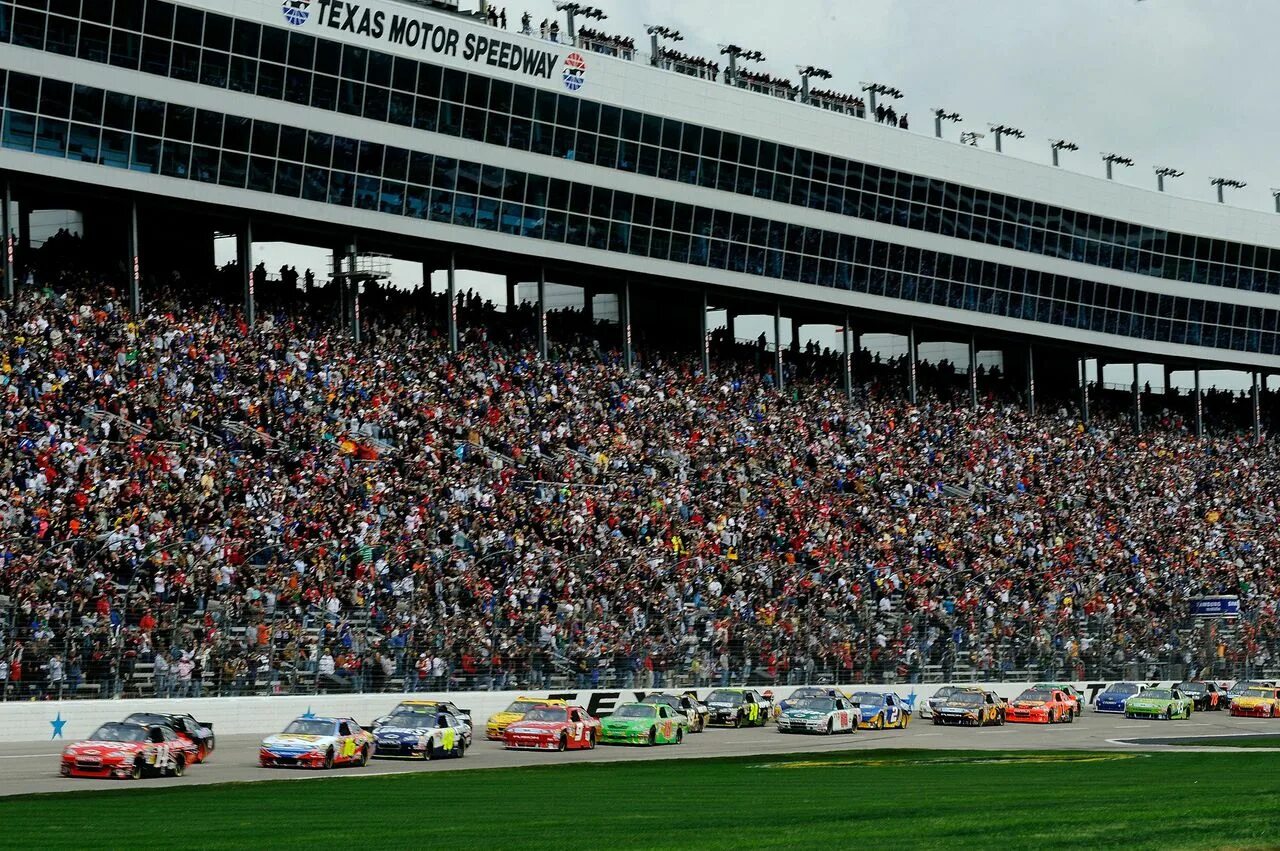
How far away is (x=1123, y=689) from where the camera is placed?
220ft

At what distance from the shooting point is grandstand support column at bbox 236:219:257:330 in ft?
197

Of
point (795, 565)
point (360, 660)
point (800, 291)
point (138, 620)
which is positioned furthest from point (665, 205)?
point (138, 620)

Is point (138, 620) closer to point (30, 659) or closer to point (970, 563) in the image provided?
point (30, 659)

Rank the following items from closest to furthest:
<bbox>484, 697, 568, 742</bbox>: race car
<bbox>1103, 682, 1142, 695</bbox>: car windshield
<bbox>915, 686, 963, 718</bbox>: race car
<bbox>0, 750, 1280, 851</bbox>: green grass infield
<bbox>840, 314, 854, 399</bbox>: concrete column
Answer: <bbox>0, 750, 1280, 851</bbox>: green grass infield, <bbox>484, 697, 568, 742</bbox>: race car, <bbox>915, 686, 963, 718</bbox>: race car, <bbox>1103, 682, 1142, 695</bbox>: car windshield, <bbox>840, 314, 854, 399</bbox>: concrete column

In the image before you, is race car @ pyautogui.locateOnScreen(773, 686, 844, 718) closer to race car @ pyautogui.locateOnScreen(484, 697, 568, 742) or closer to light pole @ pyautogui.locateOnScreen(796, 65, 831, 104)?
race car @ pyautogui.locateOnScreen(484, 697, 568, 742)

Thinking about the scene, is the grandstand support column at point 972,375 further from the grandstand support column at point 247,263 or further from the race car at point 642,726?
the race car at point 642,726

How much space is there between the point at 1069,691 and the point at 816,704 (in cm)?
1395

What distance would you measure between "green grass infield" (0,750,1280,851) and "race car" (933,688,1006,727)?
20.4 m

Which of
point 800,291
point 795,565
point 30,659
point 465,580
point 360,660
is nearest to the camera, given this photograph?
point 30,659

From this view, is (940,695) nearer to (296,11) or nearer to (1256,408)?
(296,11)

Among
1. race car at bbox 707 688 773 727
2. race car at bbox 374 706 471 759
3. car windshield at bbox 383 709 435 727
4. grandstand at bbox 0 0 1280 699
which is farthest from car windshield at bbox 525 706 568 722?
race car at bbox 707 688 773 727

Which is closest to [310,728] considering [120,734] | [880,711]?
[120,734]

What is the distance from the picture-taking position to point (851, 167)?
77812mm

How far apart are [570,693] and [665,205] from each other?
24707 mm
